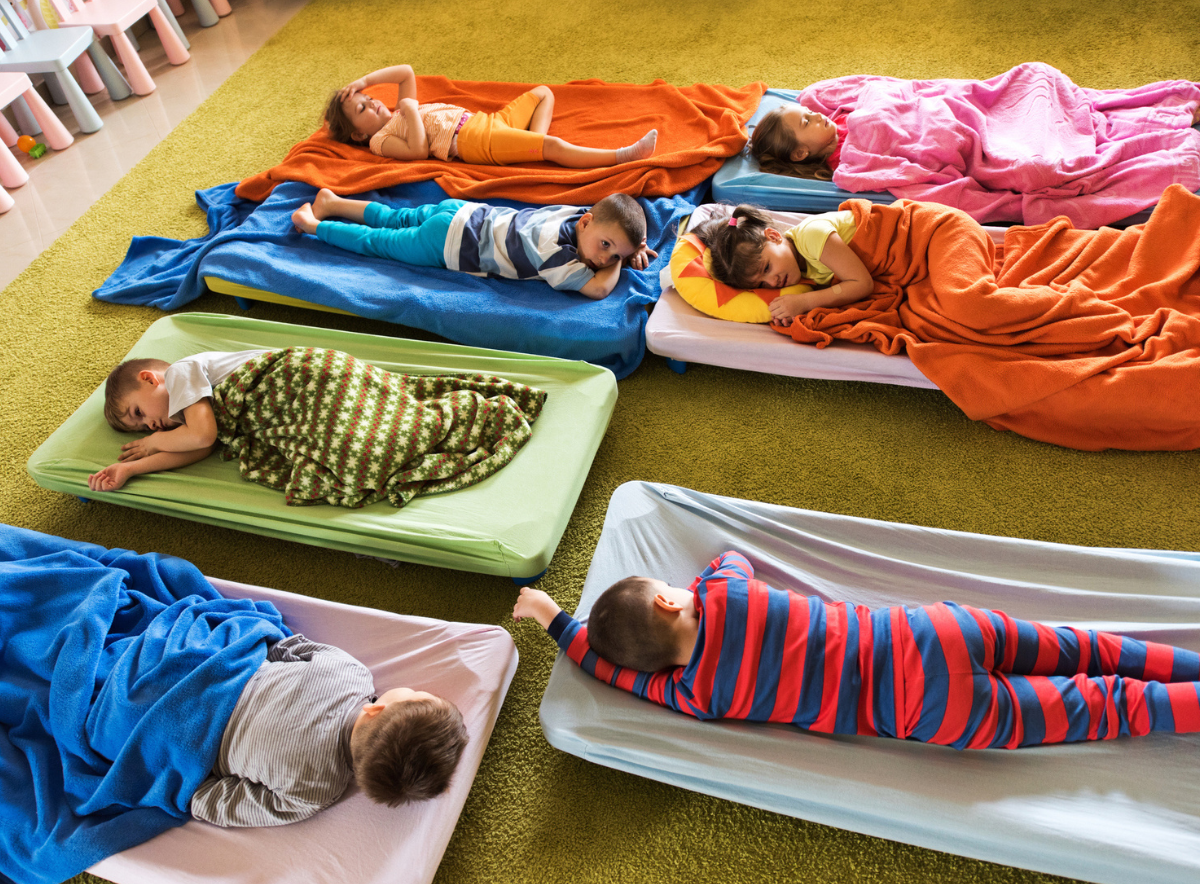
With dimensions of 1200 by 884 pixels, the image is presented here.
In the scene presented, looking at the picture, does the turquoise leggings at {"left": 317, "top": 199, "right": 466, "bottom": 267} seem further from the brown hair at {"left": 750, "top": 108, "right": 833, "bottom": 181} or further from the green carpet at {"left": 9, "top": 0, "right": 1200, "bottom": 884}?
the brown hair at {"left": 750, "top": 108, "right": 833, "bottom": 181}

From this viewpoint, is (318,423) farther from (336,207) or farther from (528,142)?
(528,142)

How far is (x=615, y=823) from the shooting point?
1.61 metres

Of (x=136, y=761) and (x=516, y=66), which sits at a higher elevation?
(x=516, y=66)

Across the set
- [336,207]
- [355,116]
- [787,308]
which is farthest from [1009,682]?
[355,116]

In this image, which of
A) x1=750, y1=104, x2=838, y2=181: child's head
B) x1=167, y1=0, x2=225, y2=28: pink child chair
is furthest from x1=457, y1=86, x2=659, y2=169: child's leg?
x1=167, y1=0, x2=225, y2=28: pink child chair

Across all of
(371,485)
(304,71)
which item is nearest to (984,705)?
(371,485)

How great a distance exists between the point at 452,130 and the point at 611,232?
3.55ft

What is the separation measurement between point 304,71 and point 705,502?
3616 millimetres

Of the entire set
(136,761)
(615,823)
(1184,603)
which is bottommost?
(615,823)

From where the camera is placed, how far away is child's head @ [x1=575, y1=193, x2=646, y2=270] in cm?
242

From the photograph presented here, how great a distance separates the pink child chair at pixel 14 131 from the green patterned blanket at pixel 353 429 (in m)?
2.42

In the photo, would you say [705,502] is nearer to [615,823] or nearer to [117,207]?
[615,823]

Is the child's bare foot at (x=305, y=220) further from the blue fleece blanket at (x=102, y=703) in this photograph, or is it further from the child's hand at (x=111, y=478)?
the blue fleece blanket at (x=102, y=703)

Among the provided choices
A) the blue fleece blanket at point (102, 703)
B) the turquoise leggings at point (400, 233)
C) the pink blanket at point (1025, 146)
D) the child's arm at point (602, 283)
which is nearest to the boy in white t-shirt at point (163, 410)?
the blue fleece blanket at point (102, 703)
